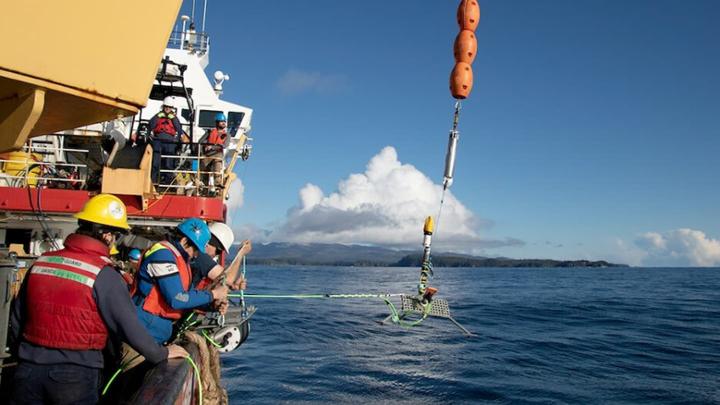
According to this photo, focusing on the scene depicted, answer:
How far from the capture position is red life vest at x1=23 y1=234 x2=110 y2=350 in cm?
277

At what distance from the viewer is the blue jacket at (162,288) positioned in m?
3.71

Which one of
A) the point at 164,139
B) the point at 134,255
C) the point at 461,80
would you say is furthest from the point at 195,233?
the point at 134,255

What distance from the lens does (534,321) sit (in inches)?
880

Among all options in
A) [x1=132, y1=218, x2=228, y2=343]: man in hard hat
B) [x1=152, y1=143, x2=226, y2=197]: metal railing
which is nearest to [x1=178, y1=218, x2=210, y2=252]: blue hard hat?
[x1=132, y1=218, x2=228, y2=343]: man in hard hat

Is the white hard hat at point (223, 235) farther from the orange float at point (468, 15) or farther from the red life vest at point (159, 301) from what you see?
the orange float at point (468, 15)

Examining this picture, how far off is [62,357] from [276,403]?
7601 mm

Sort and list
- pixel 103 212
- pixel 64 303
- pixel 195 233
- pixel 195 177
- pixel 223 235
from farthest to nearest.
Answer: pixel 195 177
pixel 223 235
pixel 195 233
pixel 103 212
pixel 64 303

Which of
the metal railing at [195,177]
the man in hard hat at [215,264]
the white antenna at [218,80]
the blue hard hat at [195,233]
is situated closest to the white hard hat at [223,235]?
the man in hard hat at [215,264]

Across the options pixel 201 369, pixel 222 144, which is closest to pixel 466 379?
pixel 222 144

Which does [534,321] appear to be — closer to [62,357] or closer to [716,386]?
[716,386]

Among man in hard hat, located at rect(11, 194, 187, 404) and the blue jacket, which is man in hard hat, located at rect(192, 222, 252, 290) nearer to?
the blue jacket

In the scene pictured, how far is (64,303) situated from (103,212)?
56cm

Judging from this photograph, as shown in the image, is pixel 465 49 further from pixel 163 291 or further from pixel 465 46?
pixel 163 291

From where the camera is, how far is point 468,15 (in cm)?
649
